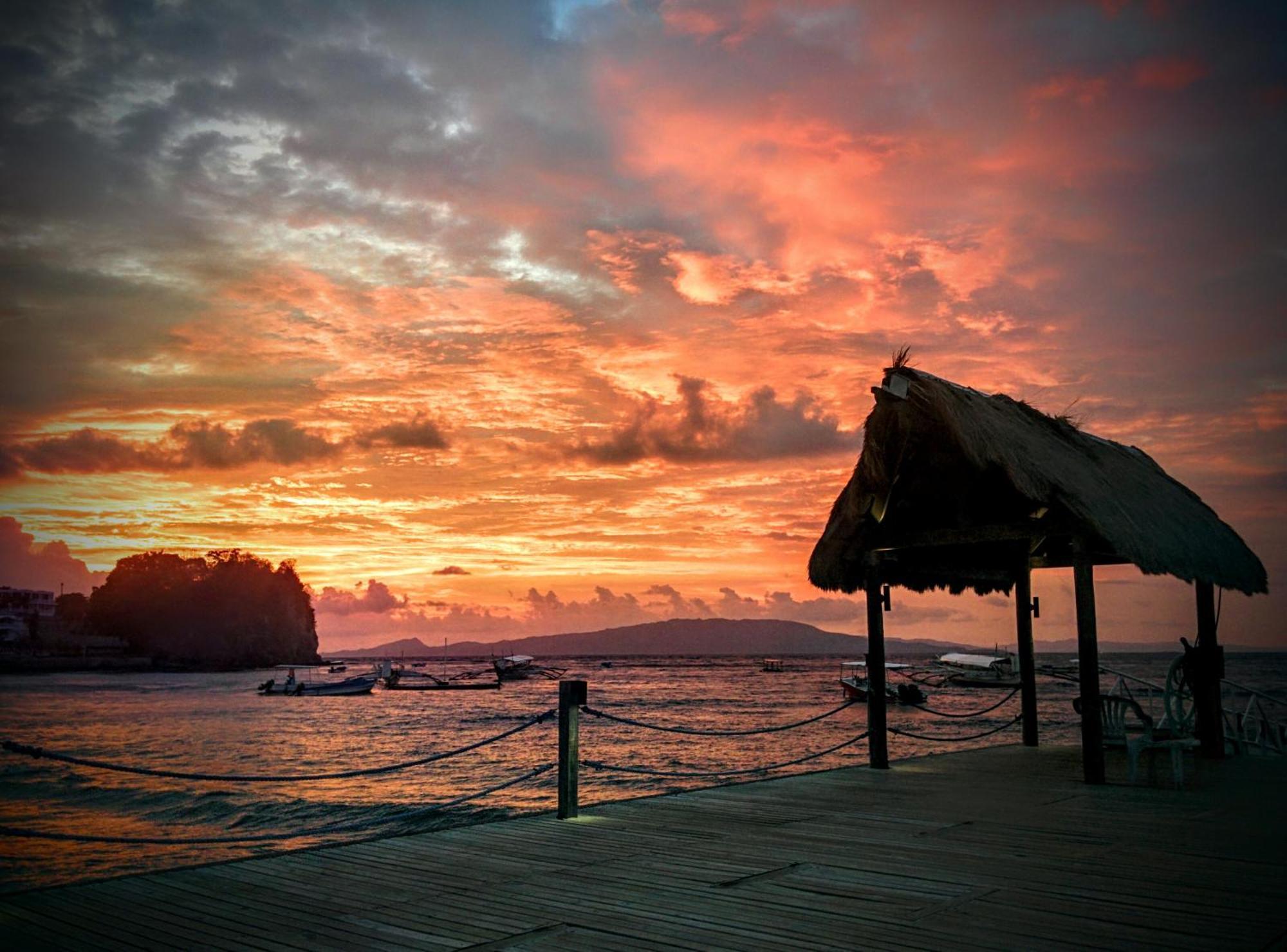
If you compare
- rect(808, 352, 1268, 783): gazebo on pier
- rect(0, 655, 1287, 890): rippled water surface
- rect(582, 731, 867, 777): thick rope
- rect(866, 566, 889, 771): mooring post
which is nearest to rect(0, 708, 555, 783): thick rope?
rect(582, 731, 867, 777): thick rope

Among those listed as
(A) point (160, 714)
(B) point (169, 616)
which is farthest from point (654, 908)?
(B) point (169, 616)

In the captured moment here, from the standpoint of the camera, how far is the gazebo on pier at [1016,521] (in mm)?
10633

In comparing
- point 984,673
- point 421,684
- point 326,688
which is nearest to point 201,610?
point 421,684

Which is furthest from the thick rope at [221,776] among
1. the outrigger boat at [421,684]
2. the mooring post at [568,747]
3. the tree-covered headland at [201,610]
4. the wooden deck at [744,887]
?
the tree-covered headland at [201,610]

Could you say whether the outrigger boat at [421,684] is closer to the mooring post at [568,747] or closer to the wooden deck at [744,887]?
the mooring post at [568,747]

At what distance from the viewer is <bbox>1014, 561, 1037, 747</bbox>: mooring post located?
14.8m

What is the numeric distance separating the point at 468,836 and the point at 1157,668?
146m

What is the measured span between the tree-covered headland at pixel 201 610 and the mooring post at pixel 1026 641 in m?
159

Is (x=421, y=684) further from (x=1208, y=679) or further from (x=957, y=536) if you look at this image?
(x=957, y=536)

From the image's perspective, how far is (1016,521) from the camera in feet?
38.5

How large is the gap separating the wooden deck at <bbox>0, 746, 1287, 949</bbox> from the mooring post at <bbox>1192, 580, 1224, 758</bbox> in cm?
467

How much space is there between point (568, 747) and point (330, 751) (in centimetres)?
3065

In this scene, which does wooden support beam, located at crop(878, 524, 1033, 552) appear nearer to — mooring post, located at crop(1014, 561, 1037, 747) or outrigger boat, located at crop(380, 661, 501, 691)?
mooring post, located at crop(1014, 561, 1037, 747)

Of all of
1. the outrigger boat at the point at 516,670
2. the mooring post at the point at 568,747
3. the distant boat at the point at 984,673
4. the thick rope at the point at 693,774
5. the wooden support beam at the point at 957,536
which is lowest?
the outrigger boat at the point at 516,670
